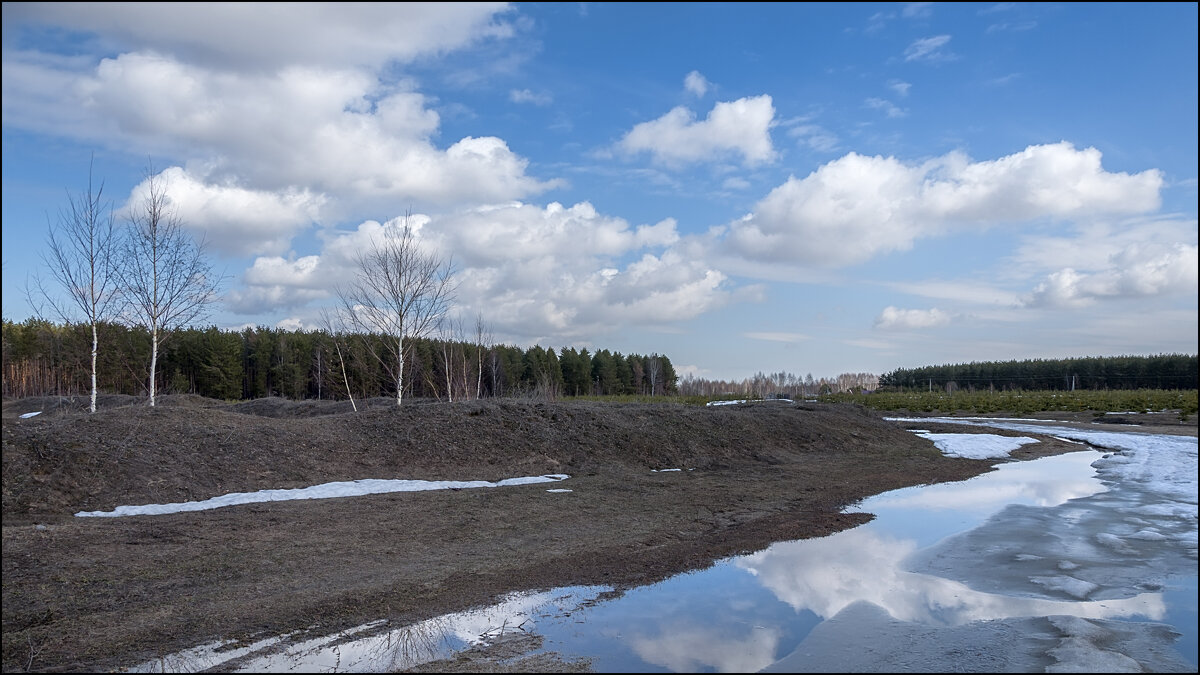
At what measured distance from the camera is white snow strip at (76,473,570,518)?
9.62m

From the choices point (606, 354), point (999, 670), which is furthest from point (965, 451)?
point (606, 354)

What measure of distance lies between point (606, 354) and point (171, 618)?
55642 mm

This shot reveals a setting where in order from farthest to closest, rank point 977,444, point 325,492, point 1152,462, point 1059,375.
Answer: point 1059,375, point 977,444, point 1152,462, point 325,492

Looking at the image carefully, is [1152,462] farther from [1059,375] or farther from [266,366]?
[266,366]

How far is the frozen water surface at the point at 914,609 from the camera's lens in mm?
4547

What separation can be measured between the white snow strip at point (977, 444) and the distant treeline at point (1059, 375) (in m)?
2.31

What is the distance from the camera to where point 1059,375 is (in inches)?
1011

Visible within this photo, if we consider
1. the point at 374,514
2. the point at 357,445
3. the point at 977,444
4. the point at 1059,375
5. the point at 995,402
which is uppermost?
the point at 1059,375

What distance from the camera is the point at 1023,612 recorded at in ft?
17.7

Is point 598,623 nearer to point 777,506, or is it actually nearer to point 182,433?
point 777,506

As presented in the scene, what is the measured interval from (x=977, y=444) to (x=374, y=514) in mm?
18000

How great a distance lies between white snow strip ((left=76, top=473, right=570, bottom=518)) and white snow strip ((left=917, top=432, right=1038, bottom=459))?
38.8 ft

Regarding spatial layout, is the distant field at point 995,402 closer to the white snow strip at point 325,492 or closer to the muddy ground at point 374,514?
the muddy ground at point 374,514

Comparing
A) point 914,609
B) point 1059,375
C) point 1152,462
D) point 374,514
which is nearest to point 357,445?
point 374,514
